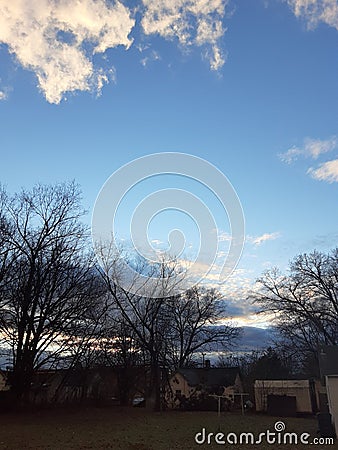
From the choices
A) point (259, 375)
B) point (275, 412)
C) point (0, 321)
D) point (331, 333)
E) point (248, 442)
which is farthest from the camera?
point (259, 375)

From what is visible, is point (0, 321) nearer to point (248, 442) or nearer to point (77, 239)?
point (77, 239)

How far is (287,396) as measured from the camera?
27359 mm

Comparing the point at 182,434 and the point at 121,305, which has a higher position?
the point at 121,305

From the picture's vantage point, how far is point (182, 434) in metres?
15.7

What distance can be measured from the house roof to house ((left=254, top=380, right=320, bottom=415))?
10.3 metres

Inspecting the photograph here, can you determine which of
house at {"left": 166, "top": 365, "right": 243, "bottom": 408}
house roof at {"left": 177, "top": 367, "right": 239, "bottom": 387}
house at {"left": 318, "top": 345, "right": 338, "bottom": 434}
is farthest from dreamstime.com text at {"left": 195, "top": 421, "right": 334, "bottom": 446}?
house roof at {"left": 177, "top": 367, "right": 239, "bottom": 387}

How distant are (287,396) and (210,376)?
15.7 metres

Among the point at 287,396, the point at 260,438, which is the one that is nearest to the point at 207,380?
the point at 287,396

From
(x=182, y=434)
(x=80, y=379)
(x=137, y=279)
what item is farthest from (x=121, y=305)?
(x=182, y=434)

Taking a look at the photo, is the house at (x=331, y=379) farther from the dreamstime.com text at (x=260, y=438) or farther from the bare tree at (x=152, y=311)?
the bare tree at (x=152, y=311)

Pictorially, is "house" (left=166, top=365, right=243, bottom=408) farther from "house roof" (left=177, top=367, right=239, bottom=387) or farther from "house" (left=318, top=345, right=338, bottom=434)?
"house" (left=318, top=345, right=338, bottom=434)

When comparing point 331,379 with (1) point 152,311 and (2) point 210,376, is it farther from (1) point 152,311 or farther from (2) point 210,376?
(2) point 210,376

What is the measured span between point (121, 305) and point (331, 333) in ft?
55.8

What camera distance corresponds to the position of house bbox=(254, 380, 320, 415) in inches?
1057
